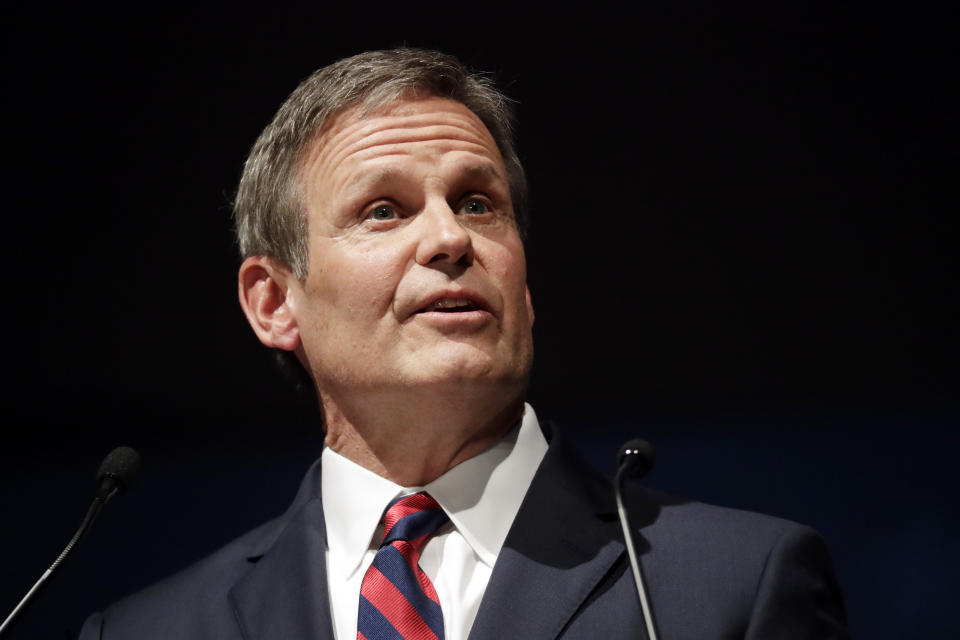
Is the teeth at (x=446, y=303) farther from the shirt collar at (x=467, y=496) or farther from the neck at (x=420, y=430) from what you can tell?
the shirt collar at (x=467, y=496)

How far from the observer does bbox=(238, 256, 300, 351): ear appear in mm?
2137

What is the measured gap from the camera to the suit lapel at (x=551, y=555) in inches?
66.9

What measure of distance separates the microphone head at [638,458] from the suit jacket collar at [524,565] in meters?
0.23

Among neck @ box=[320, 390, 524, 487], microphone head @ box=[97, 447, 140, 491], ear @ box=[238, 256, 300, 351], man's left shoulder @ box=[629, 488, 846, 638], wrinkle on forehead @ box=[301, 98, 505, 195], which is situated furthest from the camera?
ear @ box=[238, 256, 300, 351]

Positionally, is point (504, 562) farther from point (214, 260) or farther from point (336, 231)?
point (214, 260)

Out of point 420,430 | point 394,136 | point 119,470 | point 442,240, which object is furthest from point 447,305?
point 119,470

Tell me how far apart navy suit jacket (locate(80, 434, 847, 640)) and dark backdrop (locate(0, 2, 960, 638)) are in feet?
2.11

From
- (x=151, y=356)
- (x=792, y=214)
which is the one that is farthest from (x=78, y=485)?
(x=792, y=214)

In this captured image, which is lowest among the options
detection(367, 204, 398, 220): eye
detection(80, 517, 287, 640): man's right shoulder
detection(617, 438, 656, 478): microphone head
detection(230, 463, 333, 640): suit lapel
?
detection(80, 517, 287, 640): man's right shoulder

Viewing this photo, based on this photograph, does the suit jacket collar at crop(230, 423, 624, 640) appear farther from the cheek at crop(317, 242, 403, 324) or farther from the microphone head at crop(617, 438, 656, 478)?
the cheek at crop(317, 242, 403, 324)

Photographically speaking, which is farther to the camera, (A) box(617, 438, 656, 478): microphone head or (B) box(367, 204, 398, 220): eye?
(B) box(367, 204, 398, 220): eye

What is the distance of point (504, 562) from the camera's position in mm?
1778

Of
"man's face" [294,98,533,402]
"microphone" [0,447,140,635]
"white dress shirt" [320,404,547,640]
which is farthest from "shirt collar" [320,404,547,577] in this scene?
"microphone" [0,447,140,635]

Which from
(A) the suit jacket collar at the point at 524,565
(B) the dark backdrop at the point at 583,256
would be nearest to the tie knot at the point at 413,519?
(A) the suit jacket collar at the point at 524,565
